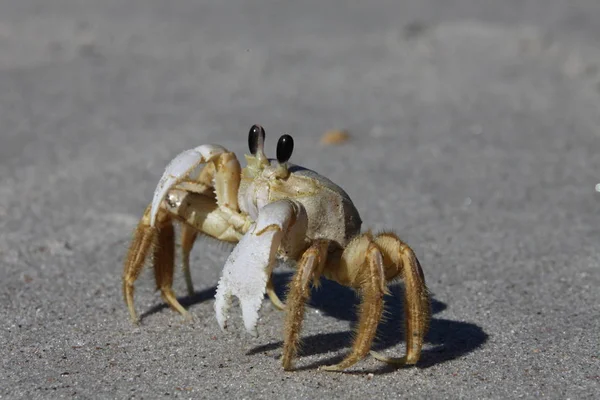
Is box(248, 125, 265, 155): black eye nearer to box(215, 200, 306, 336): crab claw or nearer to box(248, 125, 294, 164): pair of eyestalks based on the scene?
box(248, 125, 294, 164): pair of eyestalks

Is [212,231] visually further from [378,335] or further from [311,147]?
[311,147]

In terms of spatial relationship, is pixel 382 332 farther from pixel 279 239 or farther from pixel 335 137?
pixel 335 137

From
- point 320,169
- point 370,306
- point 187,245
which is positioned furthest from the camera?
point 320,169

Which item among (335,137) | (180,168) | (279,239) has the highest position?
(180,168)

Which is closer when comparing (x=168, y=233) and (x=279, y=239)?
(x=279, y=239)

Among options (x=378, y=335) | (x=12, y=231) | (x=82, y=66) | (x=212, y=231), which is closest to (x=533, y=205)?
(x=378, y=335)

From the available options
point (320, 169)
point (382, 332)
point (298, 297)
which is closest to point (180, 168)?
point (298, 297)

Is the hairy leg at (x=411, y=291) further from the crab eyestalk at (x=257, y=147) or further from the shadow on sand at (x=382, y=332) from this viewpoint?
the crab eyestalk at (x=257, y=147)
